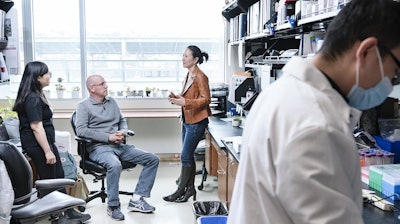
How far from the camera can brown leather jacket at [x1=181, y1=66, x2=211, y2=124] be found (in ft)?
12.4

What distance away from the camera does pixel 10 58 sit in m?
4.19

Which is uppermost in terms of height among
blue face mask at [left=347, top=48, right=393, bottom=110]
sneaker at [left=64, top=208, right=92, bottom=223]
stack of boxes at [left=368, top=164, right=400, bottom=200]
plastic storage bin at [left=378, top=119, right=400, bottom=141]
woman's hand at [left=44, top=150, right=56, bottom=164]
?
blue face mask at [left=347, top=48, right=393, bottom=110]

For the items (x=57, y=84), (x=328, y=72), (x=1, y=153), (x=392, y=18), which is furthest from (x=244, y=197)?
(x=57, y=84)

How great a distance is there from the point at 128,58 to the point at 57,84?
0.95 m

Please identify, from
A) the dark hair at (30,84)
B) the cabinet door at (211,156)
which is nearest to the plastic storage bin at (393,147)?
the cabinet door at (211,156)

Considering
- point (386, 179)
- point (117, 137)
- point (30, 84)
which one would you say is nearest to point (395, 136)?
point (386, 179)

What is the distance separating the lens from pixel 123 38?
5.43 meters

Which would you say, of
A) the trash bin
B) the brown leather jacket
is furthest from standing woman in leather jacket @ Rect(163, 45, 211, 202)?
the trash bin

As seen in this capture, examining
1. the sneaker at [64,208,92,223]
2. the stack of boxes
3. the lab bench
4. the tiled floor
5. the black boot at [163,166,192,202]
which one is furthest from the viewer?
the black boot at [163,166,192,202]

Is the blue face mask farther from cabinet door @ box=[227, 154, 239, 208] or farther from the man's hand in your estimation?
the man's hand

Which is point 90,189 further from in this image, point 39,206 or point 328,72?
point 328,72

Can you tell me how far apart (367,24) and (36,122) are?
113 inches

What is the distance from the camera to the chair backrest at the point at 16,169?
2424 millimetres

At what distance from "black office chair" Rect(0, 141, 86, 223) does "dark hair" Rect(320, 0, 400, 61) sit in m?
2.10
